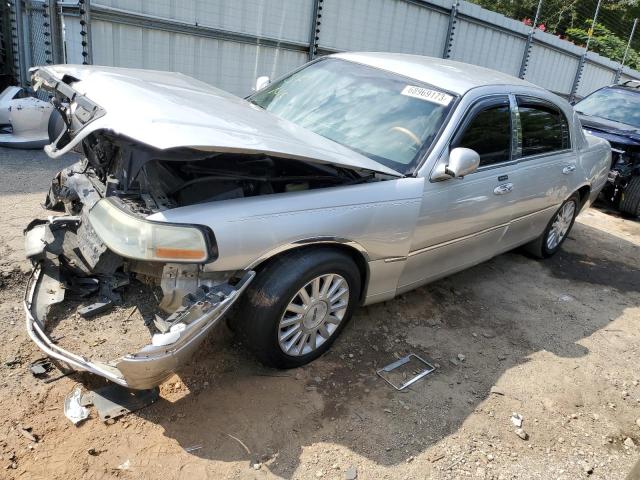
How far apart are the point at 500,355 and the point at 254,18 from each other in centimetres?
645

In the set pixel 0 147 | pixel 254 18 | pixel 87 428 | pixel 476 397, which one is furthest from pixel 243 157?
pixel 254 18

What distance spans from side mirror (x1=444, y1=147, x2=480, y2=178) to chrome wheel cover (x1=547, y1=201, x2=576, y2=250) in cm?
231

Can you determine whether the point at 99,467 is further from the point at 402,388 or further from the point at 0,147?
the point at 0,147

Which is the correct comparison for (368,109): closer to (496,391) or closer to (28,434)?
(496,391)

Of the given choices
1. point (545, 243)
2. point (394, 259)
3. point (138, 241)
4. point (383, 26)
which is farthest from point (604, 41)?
point (138, 241)

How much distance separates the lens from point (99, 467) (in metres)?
2.30

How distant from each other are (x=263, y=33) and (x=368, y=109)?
5.24 metres

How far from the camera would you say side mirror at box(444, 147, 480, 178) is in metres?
3.18

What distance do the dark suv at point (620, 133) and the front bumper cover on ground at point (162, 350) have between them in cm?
696

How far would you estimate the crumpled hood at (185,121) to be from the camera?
2.40 m

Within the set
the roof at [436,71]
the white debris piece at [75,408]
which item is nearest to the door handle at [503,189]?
the roof at [436,71]

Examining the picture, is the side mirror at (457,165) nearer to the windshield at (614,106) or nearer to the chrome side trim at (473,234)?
the chrome side trim at (473,234)

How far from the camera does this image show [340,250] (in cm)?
298

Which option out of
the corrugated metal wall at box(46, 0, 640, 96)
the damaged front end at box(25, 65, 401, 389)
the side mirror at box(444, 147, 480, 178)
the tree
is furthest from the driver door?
the tree
